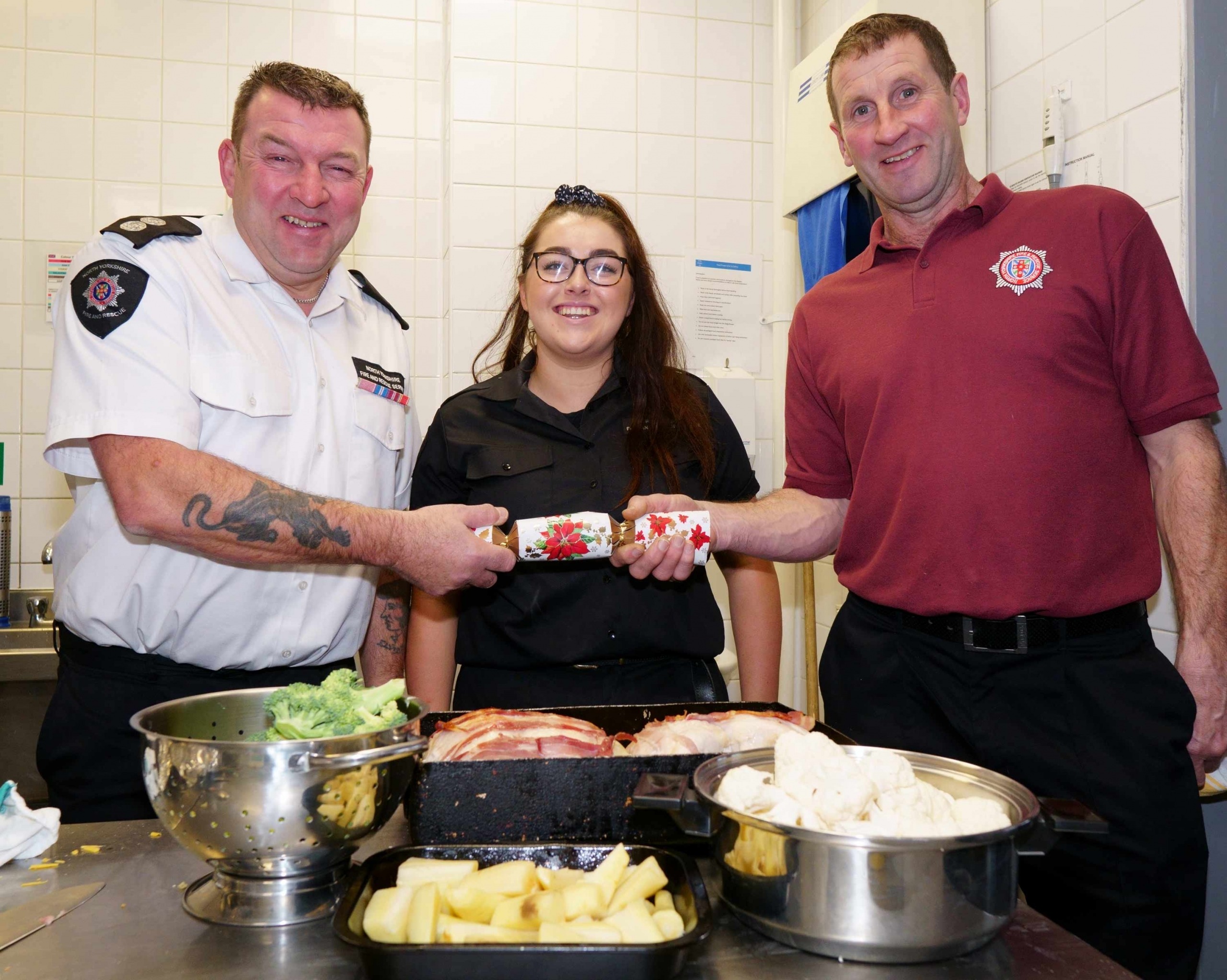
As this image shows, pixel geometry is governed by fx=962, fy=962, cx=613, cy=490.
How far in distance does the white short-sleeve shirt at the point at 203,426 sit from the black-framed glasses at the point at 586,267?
1.62 ft

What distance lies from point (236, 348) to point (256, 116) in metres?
0.47

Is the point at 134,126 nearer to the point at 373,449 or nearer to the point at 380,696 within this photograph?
the point at 373,449

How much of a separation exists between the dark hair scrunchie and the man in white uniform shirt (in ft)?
1.48

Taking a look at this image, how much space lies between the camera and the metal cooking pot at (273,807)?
0.94 meters

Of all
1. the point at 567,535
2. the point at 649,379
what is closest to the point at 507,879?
the point at 567,535

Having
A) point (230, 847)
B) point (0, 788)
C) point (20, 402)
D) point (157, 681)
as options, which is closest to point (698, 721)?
point (230, 847)

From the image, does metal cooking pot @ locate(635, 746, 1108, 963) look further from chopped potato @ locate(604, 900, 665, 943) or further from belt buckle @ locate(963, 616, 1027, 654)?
belt buckle @ locate(963, 616, 1027, 654)

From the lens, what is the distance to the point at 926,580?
169 cm

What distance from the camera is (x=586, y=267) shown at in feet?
6.95

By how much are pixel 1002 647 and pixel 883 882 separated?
90 centimetres

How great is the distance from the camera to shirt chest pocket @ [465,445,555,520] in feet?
6.69

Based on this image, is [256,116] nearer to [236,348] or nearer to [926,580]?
[236,348]

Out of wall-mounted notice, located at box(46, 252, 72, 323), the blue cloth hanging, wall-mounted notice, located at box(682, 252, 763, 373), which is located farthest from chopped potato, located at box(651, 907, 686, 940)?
wall-mounted notice, located at box(46, 252, 72, 323)

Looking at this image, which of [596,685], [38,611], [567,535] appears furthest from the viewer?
[38,611]
